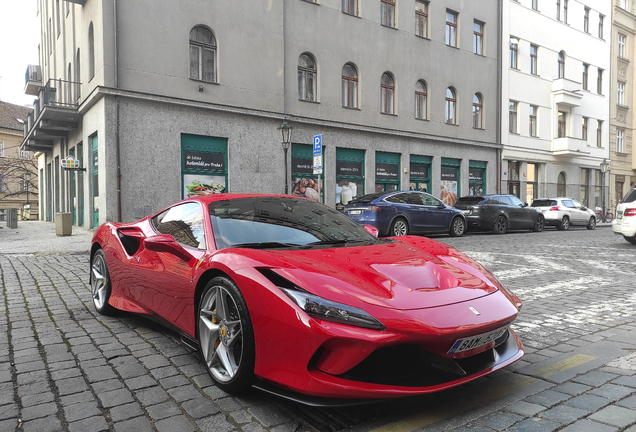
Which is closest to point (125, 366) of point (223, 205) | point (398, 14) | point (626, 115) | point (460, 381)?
point (223, 205)

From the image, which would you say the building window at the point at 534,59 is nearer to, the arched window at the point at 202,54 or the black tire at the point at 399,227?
the black tire at the point at 399,227

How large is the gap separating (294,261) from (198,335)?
2.89ft

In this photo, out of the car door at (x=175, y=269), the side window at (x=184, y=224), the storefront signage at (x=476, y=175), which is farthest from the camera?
the storefront signage at (x=476, y=175)

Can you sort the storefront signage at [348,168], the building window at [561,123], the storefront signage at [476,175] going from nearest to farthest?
the storefront signage at [348,168]
the storefront signage at [476,175]
the building window at [561,123]

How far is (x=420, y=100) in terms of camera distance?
2330 cm

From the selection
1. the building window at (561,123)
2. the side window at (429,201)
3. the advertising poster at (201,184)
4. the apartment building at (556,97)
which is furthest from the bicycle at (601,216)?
the advertising poster at (201,184)

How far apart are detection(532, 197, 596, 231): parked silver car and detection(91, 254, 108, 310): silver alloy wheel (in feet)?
65.7

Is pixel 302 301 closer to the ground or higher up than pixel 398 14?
closer to the ground

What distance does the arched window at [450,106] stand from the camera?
24406 mm

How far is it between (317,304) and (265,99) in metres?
16.4

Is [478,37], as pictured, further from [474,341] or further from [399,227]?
[474,341]

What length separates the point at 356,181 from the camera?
20797 mm

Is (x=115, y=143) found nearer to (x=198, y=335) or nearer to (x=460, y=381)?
(x=198, y=335)

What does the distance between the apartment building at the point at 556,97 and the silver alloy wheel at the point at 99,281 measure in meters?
25.7
